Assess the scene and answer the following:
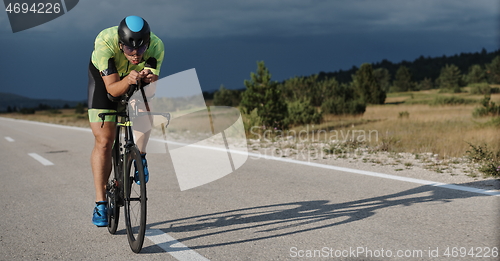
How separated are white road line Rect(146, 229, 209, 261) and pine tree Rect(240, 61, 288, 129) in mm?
11939

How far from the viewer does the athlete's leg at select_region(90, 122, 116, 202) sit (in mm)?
3848

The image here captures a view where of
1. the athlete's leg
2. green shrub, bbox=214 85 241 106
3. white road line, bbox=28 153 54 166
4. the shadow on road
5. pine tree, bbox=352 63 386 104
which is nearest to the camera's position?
the athlete's leg

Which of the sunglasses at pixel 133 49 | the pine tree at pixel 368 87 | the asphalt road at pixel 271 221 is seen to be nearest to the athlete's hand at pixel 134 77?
the sunglasses at pixel 133 49

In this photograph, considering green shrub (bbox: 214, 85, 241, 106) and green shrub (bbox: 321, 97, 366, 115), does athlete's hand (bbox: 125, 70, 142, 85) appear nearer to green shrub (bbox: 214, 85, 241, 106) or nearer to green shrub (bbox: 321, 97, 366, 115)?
green shrub (bbox: 321, 97, 366, 115)

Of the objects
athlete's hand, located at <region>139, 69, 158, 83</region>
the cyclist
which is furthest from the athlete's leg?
athlete's hand, located at <region>139, 69, 158, 83</region>

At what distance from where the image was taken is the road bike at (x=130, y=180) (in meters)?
3.34

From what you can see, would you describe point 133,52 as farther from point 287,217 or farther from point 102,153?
point 287,217

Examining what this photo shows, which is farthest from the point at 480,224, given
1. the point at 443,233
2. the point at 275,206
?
the point at 275,206

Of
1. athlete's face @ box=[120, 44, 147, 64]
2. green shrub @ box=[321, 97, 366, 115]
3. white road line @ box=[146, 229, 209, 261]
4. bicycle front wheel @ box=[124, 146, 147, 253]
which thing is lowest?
green shrub @ box=[321, 97, 366, 115]

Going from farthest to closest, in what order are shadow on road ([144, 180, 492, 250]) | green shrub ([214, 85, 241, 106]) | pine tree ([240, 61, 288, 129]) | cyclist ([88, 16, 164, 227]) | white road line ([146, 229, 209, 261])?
green shrub ([214, 85, 241, 106])
pine tree ([240, 61, 288, 129])
shadow on road ([144, 180, 492, 250])
white road line ([146, 229, 209, 261])
cyclist ([88, 16, 164, 227])

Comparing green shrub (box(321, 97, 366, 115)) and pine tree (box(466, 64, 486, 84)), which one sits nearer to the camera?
green shrub (box(321, 97, 366, 115))

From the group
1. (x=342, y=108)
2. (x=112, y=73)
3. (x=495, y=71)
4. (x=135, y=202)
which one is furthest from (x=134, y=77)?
(x=495, y=71)

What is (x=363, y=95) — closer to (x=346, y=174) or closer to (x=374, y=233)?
(x=346, y=174)

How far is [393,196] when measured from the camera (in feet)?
17.0
